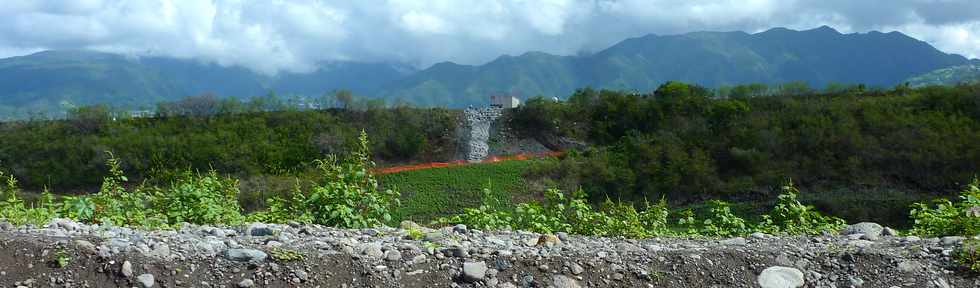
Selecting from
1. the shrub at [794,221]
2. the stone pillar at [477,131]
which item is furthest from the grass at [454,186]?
the shrub at [794,221]

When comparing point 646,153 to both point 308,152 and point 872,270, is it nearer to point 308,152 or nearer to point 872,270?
point 308,152

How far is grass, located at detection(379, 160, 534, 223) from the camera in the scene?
77.3ft

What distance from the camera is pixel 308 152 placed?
35469 millimetres

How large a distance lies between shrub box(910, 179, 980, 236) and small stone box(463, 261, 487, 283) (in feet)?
11.6

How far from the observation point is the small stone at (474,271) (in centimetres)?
381

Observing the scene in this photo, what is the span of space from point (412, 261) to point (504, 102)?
4131 cm

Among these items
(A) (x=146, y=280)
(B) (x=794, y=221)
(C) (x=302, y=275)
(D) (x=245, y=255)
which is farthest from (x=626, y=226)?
(A) (x=146, y=280)

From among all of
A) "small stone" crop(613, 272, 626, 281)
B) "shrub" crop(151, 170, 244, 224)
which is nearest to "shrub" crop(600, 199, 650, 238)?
"small stone" crop(613, 272, 626, 281)

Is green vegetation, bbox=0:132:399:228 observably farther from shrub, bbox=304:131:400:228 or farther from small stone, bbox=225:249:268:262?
small stone, bbox=225:249:268:262

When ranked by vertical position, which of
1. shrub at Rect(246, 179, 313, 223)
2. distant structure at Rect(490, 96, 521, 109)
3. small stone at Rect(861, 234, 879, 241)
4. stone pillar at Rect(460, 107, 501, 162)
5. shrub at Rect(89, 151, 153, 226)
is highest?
shrub at Rect(89, 151, 153, 226)

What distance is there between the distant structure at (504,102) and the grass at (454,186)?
533 inches

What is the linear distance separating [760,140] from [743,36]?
12682cm

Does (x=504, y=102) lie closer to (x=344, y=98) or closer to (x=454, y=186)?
(x=344, y=98)

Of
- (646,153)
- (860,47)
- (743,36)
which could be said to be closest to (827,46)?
(860,47)
